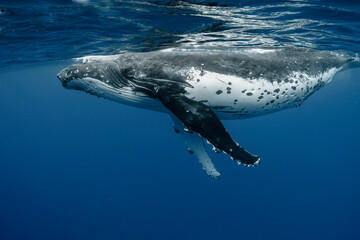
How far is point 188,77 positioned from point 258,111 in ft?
6.26

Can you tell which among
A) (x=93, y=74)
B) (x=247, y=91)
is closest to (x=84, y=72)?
(x=93, y=74)

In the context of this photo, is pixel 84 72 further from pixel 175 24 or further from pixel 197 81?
pixel 175 24

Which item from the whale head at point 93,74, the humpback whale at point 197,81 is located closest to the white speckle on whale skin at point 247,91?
the humpback whale at point 197,81

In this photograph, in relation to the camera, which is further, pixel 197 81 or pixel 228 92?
pixel 228 92

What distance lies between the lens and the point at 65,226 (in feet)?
129

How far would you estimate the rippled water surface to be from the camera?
737 centimetres

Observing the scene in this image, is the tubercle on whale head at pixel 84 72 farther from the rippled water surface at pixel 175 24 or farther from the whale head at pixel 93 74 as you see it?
the rippled water surface at pixel 175 24

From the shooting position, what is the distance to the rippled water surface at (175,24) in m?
7.37

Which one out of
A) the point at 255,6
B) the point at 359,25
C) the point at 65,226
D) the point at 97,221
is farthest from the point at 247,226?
the point at 255,6

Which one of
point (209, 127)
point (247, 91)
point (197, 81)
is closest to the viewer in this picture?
point (209, 127)

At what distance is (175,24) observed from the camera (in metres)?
8.72

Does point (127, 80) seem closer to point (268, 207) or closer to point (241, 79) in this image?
point (241, 79)

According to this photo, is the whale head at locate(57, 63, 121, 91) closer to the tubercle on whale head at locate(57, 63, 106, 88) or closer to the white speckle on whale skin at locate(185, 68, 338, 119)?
the tubercle on whale head at locate(57, 63, 106, 88)

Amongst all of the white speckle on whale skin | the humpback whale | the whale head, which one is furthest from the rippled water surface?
the white speckle on whale skin
